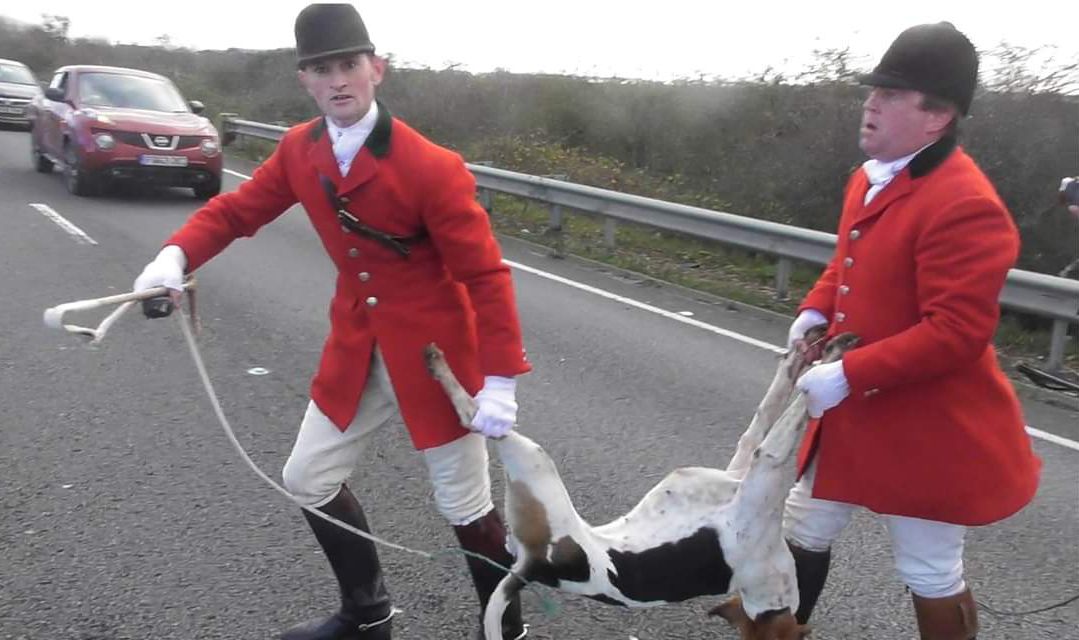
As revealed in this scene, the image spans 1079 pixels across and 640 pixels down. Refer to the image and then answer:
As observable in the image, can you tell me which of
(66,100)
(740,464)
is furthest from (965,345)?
(66,100)

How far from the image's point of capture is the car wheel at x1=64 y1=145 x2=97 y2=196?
12.9m

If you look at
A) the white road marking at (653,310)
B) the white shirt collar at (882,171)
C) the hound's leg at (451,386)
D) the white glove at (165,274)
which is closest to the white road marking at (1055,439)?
the white road marking at (653,310)

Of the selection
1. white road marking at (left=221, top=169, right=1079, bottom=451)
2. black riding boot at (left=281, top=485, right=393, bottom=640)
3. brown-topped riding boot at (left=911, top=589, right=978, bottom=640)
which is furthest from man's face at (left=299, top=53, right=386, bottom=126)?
white road marking at (left=221, top=169, right=1079, bottom=451)

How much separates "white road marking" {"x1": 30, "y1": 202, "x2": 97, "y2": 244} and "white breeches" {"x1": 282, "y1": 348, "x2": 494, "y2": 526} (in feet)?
26.0

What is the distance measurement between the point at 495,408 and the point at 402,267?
1.63ft

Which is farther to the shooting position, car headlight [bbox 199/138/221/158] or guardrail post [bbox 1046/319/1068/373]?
car headlight [bbox 199/138/221/158]

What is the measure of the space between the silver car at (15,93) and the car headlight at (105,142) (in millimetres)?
10951

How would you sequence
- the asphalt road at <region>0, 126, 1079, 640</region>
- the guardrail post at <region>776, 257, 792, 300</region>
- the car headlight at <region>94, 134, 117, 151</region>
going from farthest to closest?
1. the car headlight at <region>94, 134, 117, 151</region>
2. the guardrail post at <region>776, 257, 792, 300</region>
3. the asphalt road at <region>0, 126, 1079, 640</region>

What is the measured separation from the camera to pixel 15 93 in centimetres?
2234

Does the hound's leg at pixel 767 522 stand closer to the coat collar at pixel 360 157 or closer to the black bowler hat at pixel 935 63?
the black bowler hat at pixel 935 63

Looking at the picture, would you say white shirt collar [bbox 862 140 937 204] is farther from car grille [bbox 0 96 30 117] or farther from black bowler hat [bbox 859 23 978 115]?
car grille [bbox 0 96 30 117]

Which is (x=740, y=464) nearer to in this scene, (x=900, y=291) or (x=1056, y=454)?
(x=900, y=291)

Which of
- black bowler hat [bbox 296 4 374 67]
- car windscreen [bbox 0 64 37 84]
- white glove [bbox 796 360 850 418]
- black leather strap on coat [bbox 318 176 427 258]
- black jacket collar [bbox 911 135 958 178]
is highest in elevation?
black bowler hat [bbox 296 4 374 67]

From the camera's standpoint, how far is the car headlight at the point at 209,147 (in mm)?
13047
